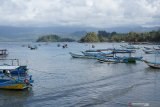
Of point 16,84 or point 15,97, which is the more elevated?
point 16,84

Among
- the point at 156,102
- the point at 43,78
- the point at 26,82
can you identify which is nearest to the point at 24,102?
the point at 26,82

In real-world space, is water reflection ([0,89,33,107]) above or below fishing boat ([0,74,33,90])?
below

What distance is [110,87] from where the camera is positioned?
44.9 m

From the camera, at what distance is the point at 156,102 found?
35.2m

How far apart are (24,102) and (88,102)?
6983 millimetres

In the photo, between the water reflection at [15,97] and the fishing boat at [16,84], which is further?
the fishing boat at [16,84]

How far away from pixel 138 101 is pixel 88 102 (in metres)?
5.24

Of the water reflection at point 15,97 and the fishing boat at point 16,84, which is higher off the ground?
Result: the fishing boat at point 16,84

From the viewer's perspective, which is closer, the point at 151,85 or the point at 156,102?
the point at 156,102

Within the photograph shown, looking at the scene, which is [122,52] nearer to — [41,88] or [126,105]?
[41,88]

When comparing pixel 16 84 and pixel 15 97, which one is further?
pixel 16 84

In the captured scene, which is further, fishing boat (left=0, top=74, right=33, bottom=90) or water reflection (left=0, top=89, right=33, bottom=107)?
fishing boat (left=0, top=74, right=33, bottom=90)

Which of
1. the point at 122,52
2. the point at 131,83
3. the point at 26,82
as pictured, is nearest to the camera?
the point at 26,82

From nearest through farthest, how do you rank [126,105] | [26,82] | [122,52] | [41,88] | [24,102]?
[126,105], [24,102], [26,82], [41,88], [122,52]
